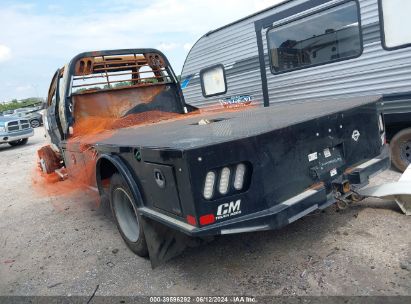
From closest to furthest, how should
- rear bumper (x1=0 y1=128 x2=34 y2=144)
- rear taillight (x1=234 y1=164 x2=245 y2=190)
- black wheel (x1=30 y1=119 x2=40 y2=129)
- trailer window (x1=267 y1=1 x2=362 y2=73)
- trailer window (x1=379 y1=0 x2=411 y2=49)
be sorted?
1. rear taillight (x1=234 y1=164 x2=245 y2=190)
2. trailer window (x1=379 y1=0 x2=411 y2=49)
3. trailer window (x1=267 y1=1 x2=362 y2=73)
4. rear bumper (x1=0 y1=128 x2=34 y2=144)
5. black wheel (x1=30 y1=119 x2=40 y2=129)

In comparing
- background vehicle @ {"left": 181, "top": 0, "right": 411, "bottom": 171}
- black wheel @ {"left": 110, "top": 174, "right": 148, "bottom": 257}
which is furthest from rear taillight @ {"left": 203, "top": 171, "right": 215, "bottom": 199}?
background vehicle @ {"left": 181, "top": 0, "right": 411, "bottom": 171}

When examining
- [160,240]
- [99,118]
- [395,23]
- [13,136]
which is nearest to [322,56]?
[395,23]

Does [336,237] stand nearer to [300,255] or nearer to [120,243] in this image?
[300,255]

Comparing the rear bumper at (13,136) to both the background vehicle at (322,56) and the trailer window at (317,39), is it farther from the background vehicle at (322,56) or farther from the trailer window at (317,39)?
the trailer window at (317,39)

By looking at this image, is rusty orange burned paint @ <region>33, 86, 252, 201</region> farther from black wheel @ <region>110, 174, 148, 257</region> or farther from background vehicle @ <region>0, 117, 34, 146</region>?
background vehicle @ <region>0, 117, 34, 146</region>

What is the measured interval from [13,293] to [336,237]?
2.99m

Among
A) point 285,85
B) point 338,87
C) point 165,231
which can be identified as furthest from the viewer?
point 285,85

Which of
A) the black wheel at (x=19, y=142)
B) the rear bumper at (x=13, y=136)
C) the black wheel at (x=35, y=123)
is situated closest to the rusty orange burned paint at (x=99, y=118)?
the rear bumper at (x=13, y=136)

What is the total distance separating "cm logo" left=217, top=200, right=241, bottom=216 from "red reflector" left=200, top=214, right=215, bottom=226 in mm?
58

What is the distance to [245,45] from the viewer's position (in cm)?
734

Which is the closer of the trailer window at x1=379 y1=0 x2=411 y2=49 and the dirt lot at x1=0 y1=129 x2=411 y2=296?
the dirt lot at x1=0 y1=129 x2=411 y2=296

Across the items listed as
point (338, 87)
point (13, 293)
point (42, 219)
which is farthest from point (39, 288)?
point (338, 87)

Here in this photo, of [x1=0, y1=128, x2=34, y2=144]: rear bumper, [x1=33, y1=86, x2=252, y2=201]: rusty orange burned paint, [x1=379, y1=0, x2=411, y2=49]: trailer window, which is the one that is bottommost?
[x1=0, y1=128, x2=34, y2=144]: rear bumper

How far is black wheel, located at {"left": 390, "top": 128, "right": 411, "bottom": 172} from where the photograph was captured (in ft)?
17.8
